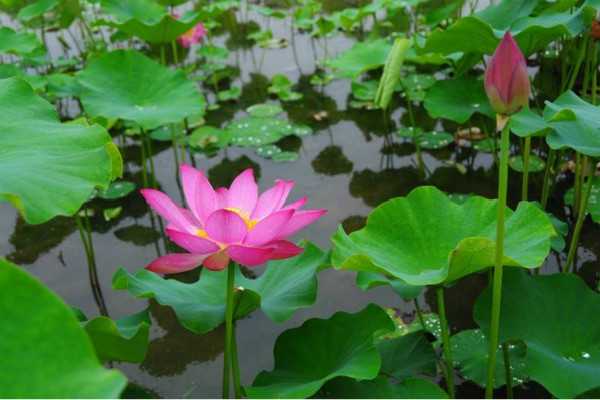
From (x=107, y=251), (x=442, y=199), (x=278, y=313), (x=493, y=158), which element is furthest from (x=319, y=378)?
(x=493, y=158)

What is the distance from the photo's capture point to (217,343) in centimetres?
159

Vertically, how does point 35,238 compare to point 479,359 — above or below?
below

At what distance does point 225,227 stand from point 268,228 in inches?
2.2

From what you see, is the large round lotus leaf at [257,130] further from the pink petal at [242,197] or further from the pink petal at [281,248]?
the pink petal at [281,248]

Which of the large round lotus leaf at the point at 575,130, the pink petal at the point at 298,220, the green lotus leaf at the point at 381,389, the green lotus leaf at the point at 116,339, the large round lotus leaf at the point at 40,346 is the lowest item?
the green lotus leaf at the point at 381,389

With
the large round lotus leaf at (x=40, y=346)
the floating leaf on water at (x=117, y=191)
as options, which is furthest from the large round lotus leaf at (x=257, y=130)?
the large round lotus leaf at (x=40, y=346)

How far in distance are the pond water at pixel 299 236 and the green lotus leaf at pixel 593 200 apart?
0.14 ft

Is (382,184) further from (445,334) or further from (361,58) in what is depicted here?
(445,334)

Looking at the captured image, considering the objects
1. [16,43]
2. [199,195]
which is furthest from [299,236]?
[16,43]

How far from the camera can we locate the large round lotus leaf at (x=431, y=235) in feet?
3.43

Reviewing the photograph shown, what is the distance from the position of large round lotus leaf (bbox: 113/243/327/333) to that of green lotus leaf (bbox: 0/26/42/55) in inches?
64.4

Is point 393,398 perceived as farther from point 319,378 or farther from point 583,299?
point 583,299

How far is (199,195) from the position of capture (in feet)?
3.20

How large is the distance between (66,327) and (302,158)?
192 cm
